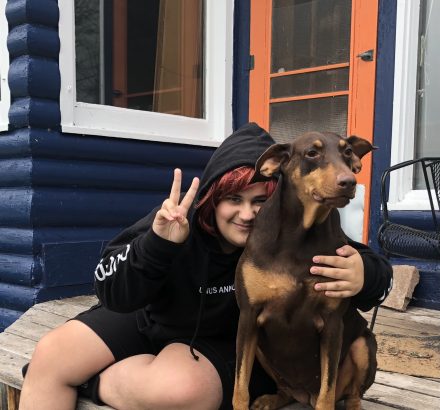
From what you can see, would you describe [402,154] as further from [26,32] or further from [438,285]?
[26,32]

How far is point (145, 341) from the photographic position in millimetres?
2006

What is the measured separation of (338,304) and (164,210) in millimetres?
591

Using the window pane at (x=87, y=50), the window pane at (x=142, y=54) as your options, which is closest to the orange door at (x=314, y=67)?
the window pane at (x=142, y=54)

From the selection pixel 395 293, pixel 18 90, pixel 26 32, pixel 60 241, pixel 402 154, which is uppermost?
pixel 26 32

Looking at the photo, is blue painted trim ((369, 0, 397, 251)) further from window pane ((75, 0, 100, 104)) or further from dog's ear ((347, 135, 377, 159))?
dog's ear ((347, 135, 377, 159))

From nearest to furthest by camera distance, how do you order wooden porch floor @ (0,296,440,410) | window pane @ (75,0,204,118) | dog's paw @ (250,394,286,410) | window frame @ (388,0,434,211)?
1. dog's paw @ (250,394,286,410)
2. wooden porch floor @ (0,296,440,410)
3. window frame @ (388,0,434,211)
4. window pane @ (75,0,204,118)

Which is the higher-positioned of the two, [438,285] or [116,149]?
[116,149]

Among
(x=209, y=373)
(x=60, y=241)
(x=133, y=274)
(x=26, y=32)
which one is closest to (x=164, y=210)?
(x=133, y=274)

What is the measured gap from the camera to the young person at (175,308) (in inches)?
67.2

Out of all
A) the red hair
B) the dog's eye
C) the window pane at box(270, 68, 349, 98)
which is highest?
the window pane at box(270, 68, 349, 98)

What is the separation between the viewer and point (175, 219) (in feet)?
5.41

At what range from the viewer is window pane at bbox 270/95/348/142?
396cm

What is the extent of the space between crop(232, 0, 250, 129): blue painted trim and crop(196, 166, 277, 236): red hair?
9.19ft

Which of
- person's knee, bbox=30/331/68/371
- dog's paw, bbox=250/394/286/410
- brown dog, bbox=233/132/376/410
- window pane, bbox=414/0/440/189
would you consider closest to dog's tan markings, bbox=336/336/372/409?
brown dog, bbox=233/132/376/410
